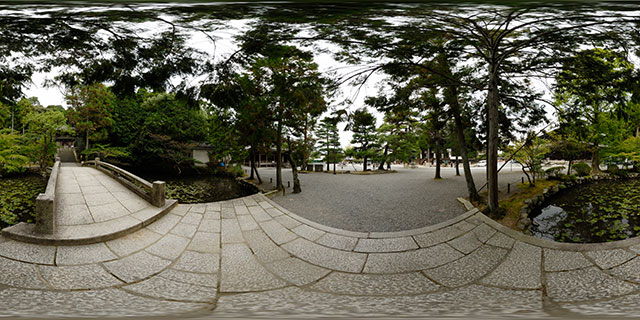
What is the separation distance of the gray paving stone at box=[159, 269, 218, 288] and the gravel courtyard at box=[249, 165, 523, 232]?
1.59ft

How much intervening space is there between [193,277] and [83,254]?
0.59m

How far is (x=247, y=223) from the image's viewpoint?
1120 mm

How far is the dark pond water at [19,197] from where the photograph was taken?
1.26m

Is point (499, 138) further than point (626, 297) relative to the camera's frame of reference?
Yes

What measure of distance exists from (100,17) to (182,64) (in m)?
0.64

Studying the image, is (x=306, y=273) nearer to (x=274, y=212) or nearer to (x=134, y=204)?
(x=274, y=212)

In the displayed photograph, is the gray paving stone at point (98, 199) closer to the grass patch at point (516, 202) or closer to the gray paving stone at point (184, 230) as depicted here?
the gray paving stone at point (184, 230)

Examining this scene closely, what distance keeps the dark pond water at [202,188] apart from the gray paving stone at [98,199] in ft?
0.77

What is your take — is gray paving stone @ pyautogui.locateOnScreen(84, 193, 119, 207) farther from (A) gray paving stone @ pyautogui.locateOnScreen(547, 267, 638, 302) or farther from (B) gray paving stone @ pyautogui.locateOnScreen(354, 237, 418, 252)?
(A) gray paving stone @ pyautogui.locateOnScreen(547, 267, 638, 302)

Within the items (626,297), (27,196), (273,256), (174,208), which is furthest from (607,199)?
(27,196)

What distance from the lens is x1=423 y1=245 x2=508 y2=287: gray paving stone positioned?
990 mm

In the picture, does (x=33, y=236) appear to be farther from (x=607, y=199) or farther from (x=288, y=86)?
(x=607, y=199)

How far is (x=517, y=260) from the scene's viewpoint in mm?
1048

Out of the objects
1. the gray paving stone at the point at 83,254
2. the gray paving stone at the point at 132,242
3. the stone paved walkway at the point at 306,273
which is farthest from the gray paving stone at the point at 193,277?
the gray paving stone at the point at 83,254
